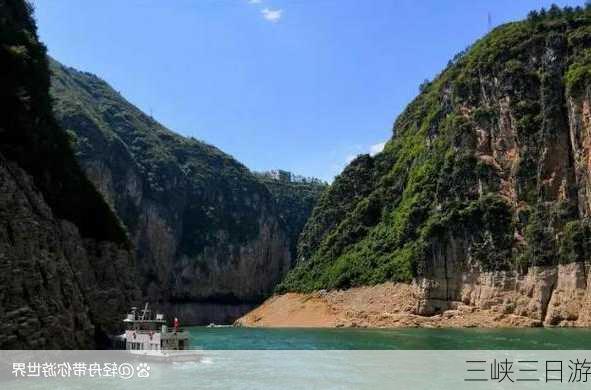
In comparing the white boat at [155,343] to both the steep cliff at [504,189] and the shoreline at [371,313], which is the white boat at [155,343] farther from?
the steep cliff at [504,189]

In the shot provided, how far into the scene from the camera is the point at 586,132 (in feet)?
340

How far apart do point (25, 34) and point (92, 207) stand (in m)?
16.7

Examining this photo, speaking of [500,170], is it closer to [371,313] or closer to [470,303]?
[470,303]

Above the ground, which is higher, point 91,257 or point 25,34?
point 25,34

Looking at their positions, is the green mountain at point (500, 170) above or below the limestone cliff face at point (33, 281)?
above

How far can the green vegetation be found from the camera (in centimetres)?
4572

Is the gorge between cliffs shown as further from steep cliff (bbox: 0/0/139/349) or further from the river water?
the river water

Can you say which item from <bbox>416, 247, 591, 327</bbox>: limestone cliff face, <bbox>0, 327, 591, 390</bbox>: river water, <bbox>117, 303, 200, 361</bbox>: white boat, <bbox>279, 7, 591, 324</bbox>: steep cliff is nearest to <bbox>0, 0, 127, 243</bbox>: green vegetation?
<bbox>117, 303, 200, 361</bbox>: white boat

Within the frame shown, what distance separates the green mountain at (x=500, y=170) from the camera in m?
105

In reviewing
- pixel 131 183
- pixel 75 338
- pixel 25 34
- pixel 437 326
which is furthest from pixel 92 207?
pixel 131 183

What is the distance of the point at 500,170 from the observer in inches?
4616

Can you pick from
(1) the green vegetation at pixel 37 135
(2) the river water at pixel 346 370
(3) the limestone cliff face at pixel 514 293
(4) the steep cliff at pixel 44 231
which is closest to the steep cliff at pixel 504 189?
(3) the limestone cliff face at pixel 514 293

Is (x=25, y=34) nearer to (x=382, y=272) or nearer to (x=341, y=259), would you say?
(x=382, y=272)

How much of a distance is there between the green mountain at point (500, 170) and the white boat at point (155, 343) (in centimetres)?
6928
